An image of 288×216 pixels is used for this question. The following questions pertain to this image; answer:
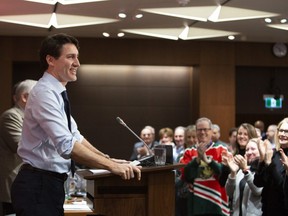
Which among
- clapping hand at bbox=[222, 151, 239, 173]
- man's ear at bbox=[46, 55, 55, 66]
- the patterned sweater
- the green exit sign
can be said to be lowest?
the patterned sweater

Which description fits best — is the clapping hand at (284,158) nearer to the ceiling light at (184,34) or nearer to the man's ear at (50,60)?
the man's ear at (50,60)

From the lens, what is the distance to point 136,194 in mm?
3266

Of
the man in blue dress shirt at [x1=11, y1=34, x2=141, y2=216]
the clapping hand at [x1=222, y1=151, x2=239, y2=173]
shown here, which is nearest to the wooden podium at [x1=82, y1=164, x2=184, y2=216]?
the man in blue dress shirt at [x1=11, y1=34, x2=141, y2=216]

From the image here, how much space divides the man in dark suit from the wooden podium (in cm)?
146

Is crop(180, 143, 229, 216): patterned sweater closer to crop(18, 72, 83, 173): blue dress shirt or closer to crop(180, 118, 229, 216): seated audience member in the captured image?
crop(180, 118, 229, 216): seated audience member

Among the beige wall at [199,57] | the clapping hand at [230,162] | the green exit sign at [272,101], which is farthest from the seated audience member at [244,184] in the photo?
the green exit sign at [272,101]

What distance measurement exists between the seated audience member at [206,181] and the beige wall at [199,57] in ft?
21.1

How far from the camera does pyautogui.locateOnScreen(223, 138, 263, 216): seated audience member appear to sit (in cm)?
539

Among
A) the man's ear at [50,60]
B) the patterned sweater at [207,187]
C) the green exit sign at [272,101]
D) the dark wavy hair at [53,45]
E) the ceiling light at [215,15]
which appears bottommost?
the patterned sweater at [207,187]

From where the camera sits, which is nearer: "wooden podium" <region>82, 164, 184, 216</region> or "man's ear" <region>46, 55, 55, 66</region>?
"man's ear" <region>46, 55, 55, 66</region>

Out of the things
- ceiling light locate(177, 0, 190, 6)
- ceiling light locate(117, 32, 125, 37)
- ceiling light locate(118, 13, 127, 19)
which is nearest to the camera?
ceiling light locate(177, 0, 190, 6)

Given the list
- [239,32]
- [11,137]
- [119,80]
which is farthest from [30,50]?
[11,137]

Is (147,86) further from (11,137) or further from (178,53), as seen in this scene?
(11,137)

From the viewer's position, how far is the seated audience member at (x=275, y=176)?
15.8 feet
